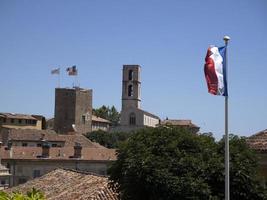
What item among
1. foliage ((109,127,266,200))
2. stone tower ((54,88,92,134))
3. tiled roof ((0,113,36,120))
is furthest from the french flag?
stone tower ((54,88,92,134))

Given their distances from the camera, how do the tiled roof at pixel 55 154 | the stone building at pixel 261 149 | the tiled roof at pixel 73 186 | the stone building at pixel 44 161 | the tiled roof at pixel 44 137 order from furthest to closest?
1. the tiled roof at pixel 44 137
2. the tiled roof at pixel 55 154
3. the stone building at pixel 44 161
4. the tiled roof at pixel 73 186
5. the stone building at pixel 261 149

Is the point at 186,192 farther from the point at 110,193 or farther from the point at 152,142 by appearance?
the point at 110,193

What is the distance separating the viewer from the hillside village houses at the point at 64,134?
60156mm

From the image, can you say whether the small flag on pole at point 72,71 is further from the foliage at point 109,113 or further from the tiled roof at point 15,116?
the foliage at point 109,113

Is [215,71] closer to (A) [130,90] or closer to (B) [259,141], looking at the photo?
(B) [259,141]

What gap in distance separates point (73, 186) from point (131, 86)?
9404 centimetres

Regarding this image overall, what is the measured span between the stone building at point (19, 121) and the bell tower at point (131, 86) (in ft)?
66.0

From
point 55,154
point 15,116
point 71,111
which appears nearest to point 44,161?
point 55,154

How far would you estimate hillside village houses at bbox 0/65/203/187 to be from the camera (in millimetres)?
60156

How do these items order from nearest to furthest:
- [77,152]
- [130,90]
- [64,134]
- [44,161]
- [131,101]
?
[44,161]
[77,152]
[64,134]
[130,90]
[131,101]

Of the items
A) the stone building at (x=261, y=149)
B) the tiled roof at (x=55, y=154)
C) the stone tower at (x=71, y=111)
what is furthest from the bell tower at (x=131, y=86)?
the stone building at (x=261, y=149)

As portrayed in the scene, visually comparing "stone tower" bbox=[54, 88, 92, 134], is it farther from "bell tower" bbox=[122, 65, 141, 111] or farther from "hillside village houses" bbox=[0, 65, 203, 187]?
"bell tower" bbox=[122, 65, 141, 111]

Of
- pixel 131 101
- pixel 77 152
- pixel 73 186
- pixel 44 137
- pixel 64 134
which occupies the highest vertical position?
pixel 131 101

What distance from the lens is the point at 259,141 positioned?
22.4m
